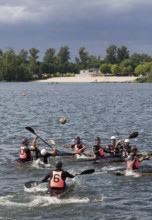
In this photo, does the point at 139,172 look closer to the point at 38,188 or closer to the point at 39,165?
the point at 39,165

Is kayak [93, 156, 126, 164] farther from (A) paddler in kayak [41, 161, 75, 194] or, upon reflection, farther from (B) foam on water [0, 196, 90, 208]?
(A) paddler in kayak [41, 161, 75, 194]

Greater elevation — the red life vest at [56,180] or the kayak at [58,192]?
the red life vest at [56,180]

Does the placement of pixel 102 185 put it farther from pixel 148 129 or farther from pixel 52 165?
pixel 148 129

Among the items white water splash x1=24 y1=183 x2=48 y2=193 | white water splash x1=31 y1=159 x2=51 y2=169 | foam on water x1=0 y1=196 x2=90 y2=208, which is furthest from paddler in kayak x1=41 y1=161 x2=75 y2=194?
white water splash x1=31 y1=159 x2=51 y2=169

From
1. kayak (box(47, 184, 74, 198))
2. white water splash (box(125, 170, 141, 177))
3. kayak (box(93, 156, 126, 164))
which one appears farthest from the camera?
kayak (box(93, 156, 126, 164))

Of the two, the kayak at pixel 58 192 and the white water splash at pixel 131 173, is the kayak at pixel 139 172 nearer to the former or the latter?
the white water splash at pixel 131 173

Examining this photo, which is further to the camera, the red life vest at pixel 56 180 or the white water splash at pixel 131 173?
the white water splash at pixel 131 173

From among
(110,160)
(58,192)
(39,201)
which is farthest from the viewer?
(110,160)

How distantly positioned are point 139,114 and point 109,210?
51883 mm

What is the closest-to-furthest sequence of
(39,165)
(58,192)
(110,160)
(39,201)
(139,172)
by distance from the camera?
(39,201) → (58,192) → (139,172) → (39,165) → (110,160)

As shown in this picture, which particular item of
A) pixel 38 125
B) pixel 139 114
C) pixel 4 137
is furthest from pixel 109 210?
pixel 139 114

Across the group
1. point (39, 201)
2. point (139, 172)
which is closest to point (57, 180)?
point (39, 201)

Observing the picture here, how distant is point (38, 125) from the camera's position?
60938 millimetres

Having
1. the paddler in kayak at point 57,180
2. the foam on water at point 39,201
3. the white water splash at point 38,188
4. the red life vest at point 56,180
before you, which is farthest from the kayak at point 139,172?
the red life vest at point 56,180
